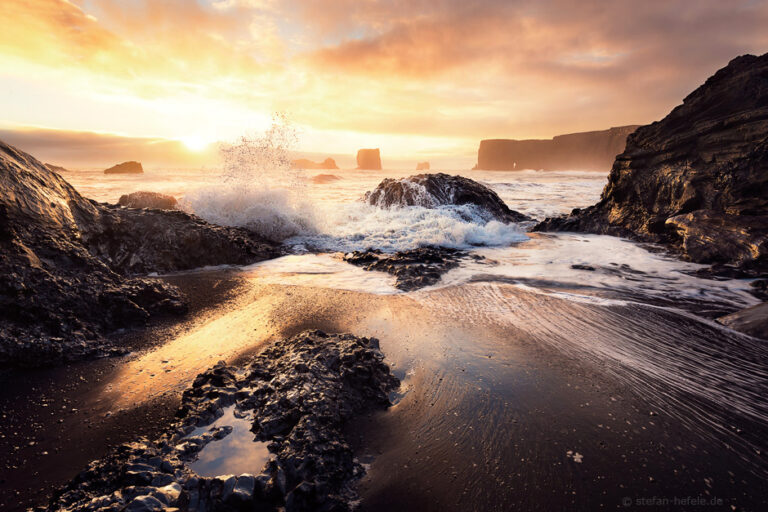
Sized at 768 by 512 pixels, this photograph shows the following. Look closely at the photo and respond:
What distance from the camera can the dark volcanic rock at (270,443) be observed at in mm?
1578

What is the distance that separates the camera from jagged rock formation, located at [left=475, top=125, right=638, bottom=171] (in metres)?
100

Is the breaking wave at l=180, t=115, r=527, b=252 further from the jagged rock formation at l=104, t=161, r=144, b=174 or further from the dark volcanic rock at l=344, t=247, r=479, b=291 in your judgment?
the jagged rock formation at l=104, t=161, r=144, b=174

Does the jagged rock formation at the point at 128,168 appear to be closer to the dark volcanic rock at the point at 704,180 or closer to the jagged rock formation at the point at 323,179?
the jagged rock formation at the point at 323,179

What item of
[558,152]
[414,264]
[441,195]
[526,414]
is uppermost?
[558,152]

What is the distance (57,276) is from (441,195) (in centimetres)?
1078

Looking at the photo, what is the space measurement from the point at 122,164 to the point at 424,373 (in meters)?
55.8

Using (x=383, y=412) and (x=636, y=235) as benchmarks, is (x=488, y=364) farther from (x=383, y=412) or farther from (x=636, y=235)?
(x=636, y=235)

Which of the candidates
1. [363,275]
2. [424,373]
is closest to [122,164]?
[363,275]

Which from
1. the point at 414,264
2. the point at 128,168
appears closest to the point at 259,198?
the point at 414,264

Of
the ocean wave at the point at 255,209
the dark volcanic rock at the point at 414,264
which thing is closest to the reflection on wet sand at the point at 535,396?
the dark volcanic rock at the point at 414,264

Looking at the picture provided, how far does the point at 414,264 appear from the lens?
5.92 metres

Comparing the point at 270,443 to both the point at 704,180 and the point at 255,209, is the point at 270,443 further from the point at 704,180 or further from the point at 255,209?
the point at 704,180

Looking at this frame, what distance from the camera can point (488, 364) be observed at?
2.88 m

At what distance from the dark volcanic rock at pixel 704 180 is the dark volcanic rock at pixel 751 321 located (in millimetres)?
2413
